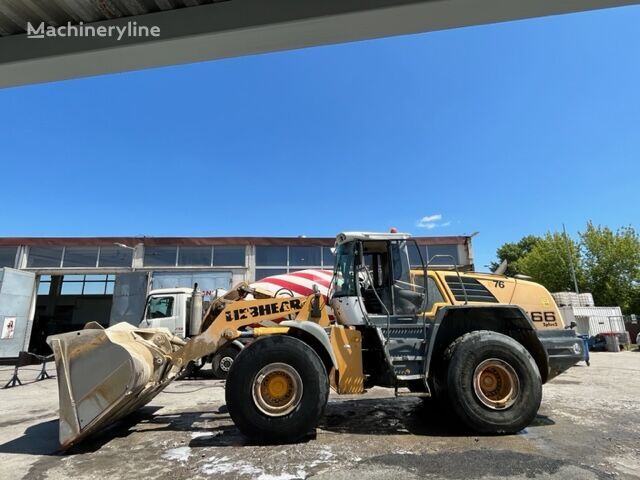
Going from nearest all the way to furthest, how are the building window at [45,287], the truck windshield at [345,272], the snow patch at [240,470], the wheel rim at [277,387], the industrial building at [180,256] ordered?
the snow patch at [240,470] < the wheel rim at [277,387] < the truck windshield at [345,272] < the industrial building at [180,256] < the building window at [45,287]

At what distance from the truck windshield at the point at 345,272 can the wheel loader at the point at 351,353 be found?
19 mm

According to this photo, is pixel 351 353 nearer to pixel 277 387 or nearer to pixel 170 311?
pixel 277 387

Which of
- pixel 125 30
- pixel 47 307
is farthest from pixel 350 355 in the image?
pixel 47 307

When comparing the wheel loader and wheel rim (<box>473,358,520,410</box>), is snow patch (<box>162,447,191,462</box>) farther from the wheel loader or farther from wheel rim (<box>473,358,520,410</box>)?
wheel rim (<box>473,358,520,410</box>)

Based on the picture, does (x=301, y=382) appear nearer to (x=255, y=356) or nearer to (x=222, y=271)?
(x=255, y=356)

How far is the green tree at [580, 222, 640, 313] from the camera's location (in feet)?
101

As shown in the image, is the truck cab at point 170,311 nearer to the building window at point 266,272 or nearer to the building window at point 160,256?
the building window at point 266,272

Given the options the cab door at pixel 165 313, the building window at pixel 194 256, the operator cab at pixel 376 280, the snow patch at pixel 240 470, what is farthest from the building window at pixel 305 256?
the snow patch at pixel 240 470

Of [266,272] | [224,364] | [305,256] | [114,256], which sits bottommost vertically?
[224,364]

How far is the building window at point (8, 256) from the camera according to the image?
2138 cm

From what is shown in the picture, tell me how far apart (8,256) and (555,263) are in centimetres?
3727

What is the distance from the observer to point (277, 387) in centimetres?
536

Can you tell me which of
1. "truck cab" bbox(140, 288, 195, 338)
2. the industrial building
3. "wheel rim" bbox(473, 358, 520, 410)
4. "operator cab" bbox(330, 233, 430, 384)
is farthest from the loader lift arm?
the industrial building

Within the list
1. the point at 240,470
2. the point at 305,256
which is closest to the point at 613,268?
the point at 305,256
